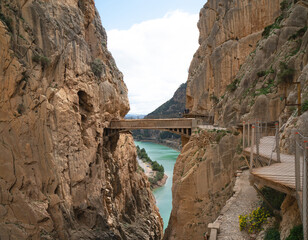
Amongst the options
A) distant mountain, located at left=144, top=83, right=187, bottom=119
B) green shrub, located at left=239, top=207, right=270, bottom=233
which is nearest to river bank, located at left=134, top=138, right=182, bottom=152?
distant mountain, located at left=144, top=83, right=187, bottom=119

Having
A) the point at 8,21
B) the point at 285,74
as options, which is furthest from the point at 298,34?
the point at 8,21

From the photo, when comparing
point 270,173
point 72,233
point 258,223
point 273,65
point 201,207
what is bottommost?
point 72,233

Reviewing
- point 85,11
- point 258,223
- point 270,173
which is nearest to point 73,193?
point 258,223

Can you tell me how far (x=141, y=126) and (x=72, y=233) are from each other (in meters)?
9.89

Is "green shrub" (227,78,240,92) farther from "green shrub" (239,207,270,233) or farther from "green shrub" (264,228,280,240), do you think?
"green shrub" (264,228,280,240)

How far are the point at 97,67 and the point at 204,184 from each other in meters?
14.0

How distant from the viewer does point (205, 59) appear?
29375 millimetres

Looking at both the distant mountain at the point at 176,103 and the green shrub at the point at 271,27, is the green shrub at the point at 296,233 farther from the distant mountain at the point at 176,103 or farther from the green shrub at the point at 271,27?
the distant mountain at the point at 176,103

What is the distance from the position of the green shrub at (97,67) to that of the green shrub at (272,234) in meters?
18.7

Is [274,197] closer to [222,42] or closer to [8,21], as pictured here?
[8,21]

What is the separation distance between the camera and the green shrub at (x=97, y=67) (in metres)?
21.4

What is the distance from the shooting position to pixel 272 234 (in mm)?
6293

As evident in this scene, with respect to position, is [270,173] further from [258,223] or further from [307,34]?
[307,34]

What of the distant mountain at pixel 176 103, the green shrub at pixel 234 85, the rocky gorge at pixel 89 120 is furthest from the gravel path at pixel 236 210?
the distant mountain at pixel 176 103
